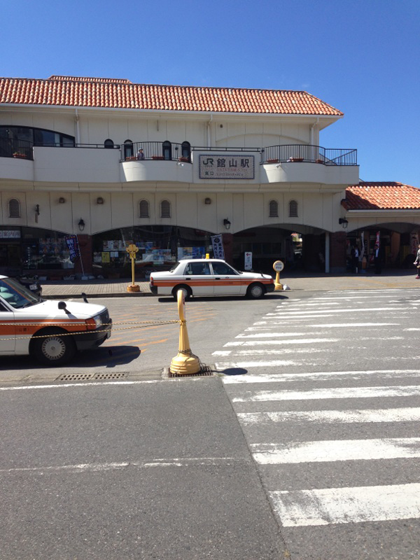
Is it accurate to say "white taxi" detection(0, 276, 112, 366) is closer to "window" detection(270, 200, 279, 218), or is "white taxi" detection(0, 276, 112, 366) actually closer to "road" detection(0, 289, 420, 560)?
"road" detection(0, 289, 420, 560)

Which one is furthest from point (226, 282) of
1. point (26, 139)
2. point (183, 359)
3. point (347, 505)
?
point (26, 139)

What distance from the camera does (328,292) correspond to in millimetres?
18219

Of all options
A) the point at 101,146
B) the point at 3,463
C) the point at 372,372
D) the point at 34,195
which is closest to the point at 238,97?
the point at 101,146

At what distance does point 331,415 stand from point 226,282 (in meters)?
10.7

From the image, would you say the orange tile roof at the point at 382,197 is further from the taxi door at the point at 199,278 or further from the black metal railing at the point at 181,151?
the taxi door at the point at 199,278

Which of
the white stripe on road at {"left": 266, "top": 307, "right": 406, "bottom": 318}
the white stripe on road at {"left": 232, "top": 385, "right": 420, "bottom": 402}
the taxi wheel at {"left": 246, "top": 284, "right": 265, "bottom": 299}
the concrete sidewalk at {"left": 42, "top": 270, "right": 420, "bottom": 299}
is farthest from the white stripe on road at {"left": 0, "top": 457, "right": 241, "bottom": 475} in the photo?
the concrete sidewalk at {"left": 42, "top": 270, "right": 420, "bottom": 299}

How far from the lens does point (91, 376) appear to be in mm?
7047

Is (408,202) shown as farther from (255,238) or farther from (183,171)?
(183,171)

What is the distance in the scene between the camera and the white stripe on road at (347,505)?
323 centimetres

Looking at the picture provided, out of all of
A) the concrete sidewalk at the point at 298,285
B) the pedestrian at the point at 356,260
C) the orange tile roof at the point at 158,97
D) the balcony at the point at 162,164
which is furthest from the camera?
the pedestrian at the point at 356,260

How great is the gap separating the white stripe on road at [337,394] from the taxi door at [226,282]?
9724 millimetres

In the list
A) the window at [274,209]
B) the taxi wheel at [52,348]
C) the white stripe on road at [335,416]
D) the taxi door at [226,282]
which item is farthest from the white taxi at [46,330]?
the window at [274,209]

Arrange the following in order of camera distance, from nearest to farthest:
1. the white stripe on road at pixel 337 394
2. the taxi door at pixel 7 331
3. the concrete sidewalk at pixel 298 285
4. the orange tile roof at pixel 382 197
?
the white stripe on road at pixel 337 394 → the taxi door at pixel 7 331 → the concrete sidewalk at pixel 298 285 → the orange tile roof at pixel 382 197

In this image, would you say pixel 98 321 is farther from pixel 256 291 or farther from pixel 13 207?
pixel 13 207
